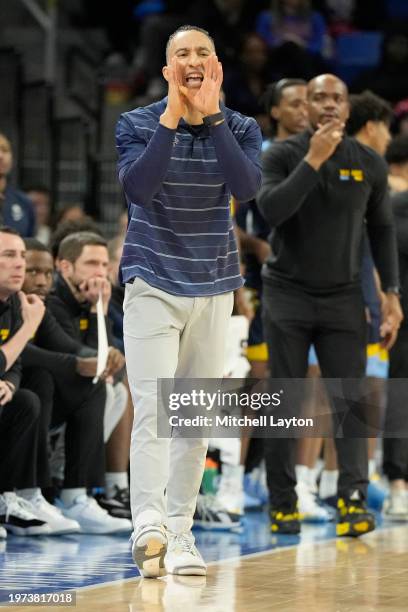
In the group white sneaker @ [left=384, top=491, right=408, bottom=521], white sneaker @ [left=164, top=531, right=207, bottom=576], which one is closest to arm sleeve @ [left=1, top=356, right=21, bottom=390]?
white sneaker @ [left=164, top=531, right=207, bottom=576]

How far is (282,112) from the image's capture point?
7207 millimetres

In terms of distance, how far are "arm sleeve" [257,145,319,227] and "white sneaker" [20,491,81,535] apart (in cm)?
166

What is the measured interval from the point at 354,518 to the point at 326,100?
1945mm

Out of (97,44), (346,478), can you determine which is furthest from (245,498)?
(97,44)

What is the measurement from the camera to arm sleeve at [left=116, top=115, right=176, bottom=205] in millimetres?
4570

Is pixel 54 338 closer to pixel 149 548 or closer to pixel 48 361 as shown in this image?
pixel 48 361

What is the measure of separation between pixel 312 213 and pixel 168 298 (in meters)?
1.64

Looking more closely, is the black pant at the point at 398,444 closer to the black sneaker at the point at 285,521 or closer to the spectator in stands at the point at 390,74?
the black sneaker at the point at 285,521

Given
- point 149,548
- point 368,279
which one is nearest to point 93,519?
point 149,548

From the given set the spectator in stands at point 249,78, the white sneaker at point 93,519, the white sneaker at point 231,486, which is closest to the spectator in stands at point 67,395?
the white sneaker at point 93,519

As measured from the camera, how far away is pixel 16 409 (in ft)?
20.0

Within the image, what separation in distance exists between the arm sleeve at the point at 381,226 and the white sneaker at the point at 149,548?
2.16 meters

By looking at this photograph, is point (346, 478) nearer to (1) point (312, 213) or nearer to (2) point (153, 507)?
(1) point (312, 213)

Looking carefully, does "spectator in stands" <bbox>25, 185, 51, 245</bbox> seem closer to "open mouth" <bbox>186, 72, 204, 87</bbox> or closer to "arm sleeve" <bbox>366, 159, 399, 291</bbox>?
"arm sleeve" <bbox>366, 159, 399, 291</bbox>
